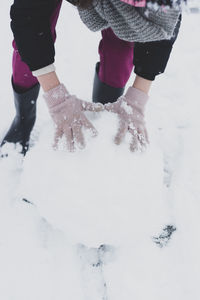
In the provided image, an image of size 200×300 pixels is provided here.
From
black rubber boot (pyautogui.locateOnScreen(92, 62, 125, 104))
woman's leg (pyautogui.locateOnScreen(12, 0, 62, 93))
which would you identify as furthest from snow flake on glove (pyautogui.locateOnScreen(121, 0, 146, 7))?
black rubber boot (pyautogui.locateOnScreen(92, 62, 125, 104))

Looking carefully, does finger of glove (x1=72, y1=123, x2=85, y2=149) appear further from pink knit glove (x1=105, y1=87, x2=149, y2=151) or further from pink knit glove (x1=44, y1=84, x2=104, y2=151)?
pink knit glove (x1=105, y1=87, x2=149, y2=151)

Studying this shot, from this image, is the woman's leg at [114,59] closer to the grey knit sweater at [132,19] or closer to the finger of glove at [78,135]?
the grey knit sweater at [132,19]

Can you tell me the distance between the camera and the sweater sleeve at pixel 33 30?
0.81 m

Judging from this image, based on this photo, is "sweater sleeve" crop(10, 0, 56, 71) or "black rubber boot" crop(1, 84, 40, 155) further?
"black rubber boot" crop(1, 84, 40, 155)

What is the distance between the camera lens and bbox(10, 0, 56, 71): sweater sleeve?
0.81m

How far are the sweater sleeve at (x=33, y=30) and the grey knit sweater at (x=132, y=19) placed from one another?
0.12 metres

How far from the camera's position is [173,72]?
2016 millimetres

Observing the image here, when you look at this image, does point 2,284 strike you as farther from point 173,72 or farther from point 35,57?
point 173,72

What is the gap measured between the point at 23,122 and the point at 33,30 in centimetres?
68

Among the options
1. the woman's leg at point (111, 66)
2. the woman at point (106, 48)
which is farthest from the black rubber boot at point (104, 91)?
the woman at point (106, 48)

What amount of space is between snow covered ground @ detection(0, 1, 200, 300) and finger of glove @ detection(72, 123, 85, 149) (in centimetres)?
4

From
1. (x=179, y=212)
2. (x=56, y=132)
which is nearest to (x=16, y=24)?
(x=56, y=132)

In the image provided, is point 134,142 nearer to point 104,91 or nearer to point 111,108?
point 111,108

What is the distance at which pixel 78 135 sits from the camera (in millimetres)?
917
